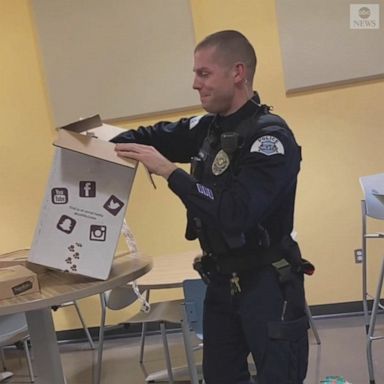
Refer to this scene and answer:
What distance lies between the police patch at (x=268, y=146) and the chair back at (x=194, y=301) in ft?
3.03

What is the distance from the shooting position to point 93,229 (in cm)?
158

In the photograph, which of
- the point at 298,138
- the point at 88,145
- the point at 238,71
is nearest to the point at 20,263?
the point at 88,145

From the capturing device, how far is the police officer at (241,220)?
1529mm

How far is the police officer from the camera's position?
1.53 m

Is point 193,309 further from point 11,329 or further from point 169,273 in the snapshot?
point 11,329

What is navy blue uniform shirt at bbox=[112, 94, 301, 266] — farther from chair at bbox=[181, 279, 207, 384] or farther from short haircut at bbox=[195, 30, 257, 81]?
chair at bbox=[181, 279, 207, 384]

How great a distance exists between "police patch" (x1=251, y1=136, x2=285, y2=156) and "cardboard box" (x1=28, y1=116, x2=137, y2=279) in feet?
1.20

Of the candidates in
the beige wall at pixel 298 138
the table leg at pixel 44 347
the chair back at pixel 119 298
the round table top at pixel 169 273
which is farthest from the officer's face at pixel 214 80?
the beige wall at pixel 298 138

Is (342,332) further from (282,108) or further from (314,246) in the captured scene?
(282,108)

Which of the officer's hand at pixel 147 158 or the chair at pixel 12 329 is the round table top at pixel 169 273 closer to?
the chair at pixel 12 329

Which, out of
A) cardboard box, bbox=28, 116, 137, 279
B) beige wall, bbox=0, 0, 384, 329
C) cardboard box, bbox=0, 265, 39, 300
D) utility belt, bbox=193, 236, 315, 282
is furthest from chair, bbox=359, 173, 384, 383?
cardboard box, bbox=0, 265, 39, 300

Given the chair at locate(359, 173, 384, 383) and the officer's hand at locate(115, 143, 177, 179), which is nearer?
the officer's hand at locate(115, 143, 177, 179)

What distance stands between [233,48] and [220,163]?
0.36 meters

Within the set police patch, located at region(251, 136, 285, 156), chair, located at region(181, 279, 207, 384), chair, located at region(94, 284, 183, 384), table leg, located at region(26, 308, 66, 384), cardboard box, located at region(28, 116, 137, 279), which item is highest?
police patch, located at region(251, 136, 285, 156)
